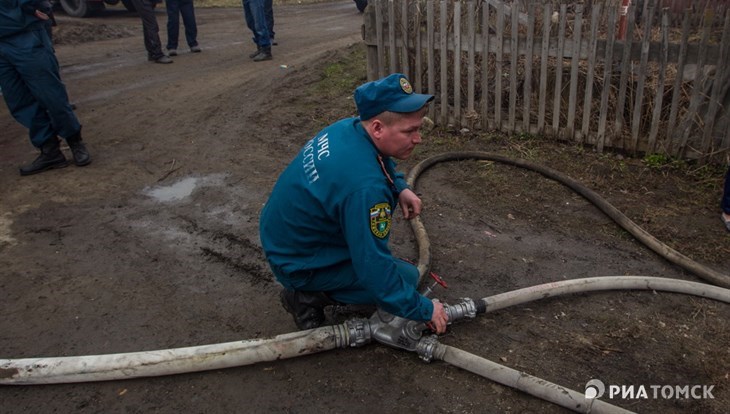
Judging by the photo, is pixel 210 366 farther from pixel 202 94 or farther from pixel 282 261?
pixel 202 94

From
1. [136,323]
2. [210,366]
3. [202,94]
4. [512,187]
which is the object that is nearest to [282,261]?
[210,366]

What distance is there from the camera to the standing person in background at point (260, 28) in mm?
9680

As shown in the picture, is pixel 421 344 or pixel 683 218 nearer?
pixel 421 344

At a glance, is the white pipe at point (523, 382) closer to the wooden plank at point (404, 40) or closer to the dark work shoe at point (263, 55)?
the wooden plank at point (404, 40)

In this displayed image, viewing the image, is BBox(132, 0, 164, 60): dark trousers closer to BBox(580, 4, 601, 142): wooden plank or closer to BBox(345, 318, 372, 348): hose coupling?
BBox(580, 4, 601, 142): wooden plank

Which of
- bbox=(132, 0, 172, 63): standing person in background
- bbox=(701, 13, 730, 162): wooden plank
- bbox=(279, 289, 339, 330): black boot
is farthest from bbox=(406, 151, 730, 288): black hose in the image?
bbox=(132, 0, 172, 63): standing person in background

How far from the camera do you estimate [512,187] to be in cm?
502

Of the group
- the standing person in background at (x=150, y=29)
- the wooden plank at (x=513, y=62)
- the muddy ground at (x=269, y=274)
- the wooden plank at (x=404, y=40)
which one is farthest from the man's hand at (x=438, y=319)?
the standing person in background at (x=150, y=29)

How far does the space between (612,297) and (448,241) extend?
4.01 feet

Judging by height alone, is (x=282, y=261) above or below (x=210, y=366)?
above

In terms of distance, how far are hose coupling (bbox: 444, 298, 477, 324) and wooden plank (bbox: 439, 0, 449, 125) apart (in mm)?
3671

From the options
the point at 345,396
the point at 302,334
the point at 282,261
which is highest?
the point at 282,261

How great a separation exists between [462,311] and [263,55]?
8.22 metres

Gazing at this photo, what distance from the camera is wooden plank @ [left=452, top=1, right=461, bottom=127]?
19.1ft
